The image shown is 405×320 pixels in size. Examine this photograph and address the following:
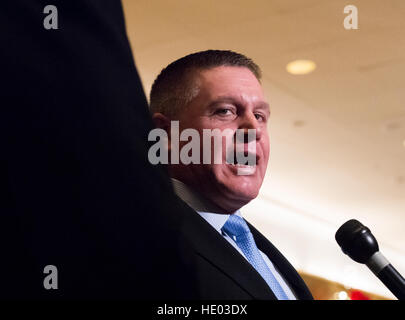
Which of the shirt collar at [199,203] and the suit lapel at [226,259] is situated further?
the shirt collar at [199,203]

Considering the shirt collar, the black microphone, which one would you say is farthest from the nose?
the black microphone

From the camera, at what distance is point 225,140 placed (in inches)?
53.4

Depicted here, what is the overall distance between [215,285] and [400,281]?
0.28m

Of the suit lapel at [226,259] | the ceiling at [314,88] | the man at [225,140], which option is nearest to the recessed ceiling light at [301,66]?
the ceiling at [314,88]

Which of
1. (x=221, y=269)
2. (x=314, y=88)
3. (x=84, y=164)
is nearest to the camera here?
(x=84, y=164)

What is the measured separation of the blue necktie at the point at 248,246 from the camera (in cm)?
118

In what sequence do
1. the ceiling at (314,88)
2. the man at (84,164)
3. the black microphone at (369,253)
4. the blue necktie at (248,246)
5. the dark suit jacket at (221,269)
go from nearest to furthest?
the man at (84,164)
the dark suit jacket at (221,269)
the black microphone at (369,253)
the blue necktie at (248,246)
the ceiling at (314,88)

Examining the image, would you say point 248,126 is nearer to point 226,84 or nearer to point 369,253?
point 226,84

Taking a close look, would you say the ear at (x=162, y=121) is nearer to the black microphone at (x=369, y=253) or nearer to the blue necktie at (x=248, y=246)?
the blue necktie at (x=248, y=246)

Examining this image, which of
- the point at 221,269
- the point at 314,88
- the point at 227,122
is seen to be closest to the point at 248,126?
the point at 227,122

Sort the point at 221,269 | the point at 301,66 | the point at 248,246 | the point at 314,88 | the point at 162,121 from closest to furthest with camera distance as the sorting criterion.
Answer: the point at 221,269, the point at 248,246, the point at 162,121, the point at 301,66, the point at 314,88

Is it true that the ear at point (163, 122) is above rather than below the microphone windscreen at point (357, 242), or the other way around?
above

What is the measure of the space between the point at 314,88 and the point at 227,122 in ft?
12.0

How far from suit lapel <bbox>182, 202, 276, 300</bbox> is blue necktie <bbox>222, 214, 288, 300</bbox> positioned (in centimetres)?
21
